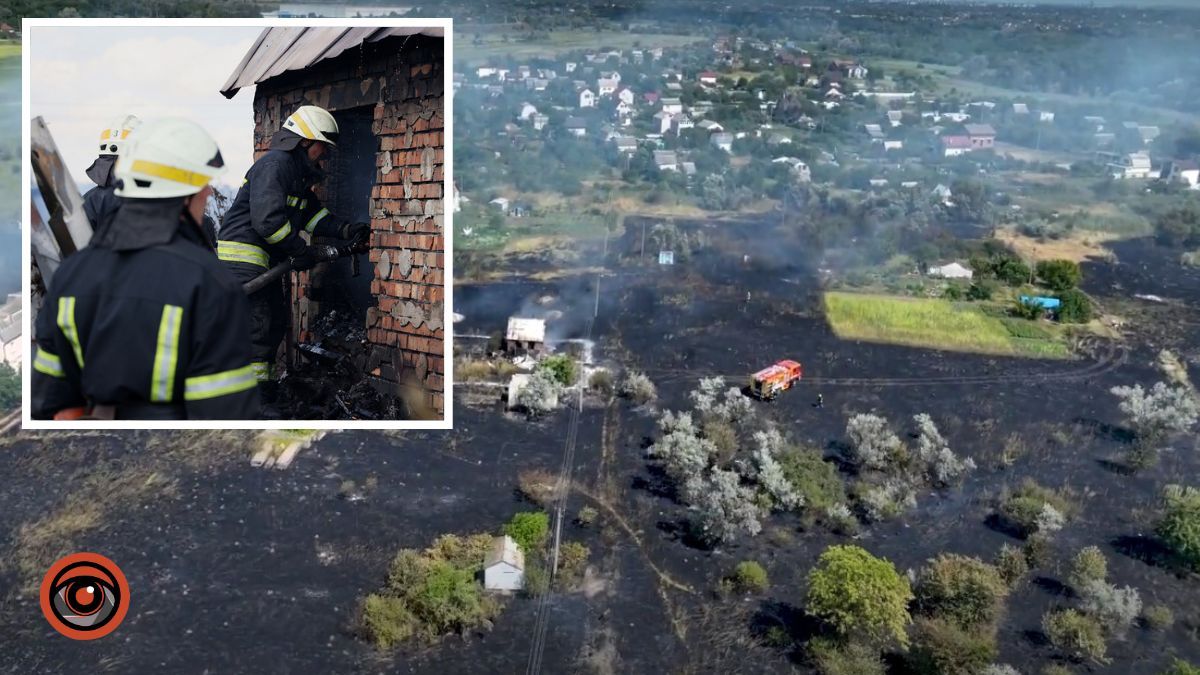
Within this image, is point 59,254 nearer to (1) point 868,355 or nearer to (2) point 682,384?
(2) point 682,384

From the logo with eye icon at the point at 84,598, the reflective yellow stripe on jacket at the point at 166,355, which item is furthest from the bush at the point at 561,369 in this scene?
the reflective yellow stripe on jacket at the point at 166,355

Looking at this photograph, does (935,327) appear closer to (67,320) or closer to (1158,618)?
(1158,618)

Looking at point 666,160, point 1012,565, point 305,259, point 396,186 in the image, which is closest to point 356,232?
point 396,186

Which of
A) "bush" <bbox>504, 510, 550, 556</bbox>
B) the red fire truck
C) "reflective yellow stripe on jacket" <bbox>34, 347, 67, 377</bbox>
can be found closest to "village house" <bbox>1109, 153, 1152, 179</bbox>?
the red fire truck

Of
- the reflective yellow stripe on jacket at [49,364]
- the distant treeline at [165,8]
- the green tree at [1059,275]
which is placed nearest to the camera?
the reflective yellow stripe on jacket at [49,364]

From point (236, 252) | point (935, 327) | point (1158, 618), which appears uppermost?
point (236, 252)

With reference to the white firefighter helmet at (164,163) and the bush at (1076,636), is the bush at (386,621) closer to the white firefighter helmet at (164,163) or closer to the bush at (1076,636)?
the bush at (1076,636)

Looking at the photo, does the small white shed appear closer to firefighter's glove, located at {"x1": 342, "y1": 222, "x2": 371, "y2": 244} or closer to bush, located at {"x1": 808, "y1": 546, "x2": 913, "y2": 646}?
bush, located at {"x1": 808, "y1": 546, "x2": 913, "y2": 646}
